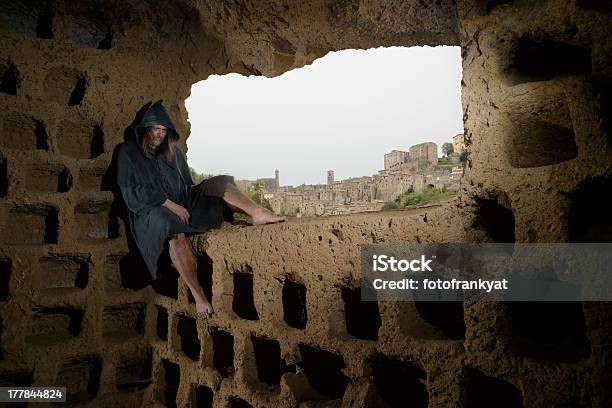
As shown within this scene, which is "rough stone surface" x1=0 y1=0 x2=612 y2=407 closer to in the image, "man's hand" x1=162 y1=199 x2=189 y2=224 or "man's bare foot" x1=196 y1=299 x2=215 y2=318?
"man's bare foot" x1=196 y1=299 x2=215 y2=318

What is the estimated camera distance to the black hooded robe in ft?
7.64

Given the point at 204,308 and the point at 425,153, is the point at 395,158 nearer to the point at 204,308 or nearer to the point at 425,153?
the point at 425,153

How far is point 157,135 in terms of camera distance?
2.51 meters

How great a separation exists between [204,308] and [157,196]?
28.1 inches

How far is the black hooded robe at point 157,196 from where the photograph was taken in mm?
2330

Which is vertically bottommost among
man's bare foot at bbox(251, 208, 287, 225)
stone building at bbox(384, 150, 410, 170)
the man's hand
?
man's bare foot at bbox(251, 208, 287, 225)

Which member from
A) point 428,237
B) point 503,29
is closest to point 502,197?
point 428,237

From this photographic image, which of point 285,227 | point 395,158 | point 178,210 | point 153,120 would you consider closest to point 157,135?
point 153,120

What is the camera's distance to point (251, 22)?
8.72 feet

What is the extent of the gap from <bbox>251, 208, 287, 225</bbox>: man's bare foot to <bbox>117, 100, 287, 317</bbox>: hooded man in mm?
63

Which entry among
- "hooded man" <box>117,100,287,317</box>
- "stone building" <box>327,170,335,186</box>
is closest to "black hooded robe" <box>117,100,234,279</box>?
"hooded man" <box>117,100,287,317</box>

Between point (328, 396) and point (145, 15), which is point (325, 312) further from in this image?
point (145, 15)

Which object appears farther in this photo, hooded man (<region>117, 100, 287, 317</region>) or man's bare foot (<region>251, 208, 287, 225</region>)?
hooded man (<region>117, 100, 287, 317</region>)

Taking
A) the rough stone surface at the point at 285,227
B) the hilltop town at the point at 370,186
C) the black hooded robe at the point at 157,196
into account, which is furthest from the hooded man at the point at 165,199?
the hilltop town at the point at 370,186
